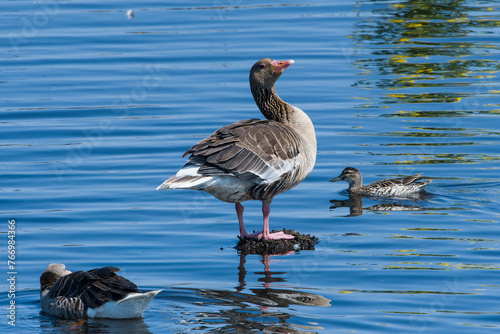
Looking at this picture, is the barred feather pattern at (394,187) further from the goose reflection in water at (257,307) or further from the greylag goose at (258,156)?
the goose reflection in water at (257,307)

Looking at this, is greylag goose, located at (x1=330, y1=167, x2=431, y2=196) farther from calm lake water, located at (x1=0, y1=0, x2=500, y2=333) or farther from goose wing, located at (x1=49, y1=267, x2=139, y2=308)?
goose wing, located at (x1=49, y1=267, x2=139, y2=308)

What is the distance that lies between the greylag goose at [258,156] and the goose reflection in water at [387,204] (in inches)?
86.3

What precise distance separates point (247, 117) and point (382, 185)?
477cm

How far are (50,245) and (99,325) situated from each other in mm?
3056

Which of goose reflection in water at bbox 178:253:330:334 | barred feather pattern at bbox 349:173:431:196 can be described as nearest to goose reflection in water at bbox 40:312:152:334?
goose reflection in water at bbox 178:253:330:334

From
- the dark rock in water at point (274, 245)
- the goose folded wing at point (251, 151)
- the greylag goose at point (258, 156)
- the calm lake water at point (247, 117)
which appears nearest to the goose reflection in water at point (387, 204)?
the calm lake water at point (247, 117)

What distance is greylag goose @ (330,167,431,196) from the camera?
46.3ft

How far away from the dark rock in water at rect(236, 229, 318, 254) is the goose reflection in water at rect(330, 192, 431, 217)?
2.07 metres

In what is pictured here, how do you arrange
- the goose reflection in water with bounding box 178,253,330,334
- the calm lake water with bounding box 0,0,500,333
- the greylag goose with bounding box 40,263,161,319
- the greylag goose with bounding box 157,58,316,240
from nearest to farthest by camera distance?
the goose reflection in water with bounding box 178,253,330,334, the greylag goose with bounding box 40,263,161,319, the calm lake water with bounding box 0,0,500,333, the greylag goose with bounding box 157,58,316,240

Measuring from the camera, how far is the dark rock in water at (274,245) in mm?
11930

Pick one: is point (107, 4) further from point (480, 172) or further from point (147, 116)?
point (480, 172)

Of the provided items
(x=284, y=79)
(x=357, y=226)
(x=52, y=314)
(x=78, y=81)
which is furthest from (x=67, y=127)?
(x=52, y=314)

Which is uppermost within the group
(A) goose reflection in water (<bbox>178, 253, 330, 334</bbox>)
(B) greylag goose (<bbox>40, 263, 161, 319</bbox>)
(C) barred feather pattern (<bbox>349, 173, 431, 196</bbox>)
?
(C) barred feather pattern (<bbox>349, 173, 431, 196</bbox>)

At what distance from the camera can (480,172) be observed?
15.2m
